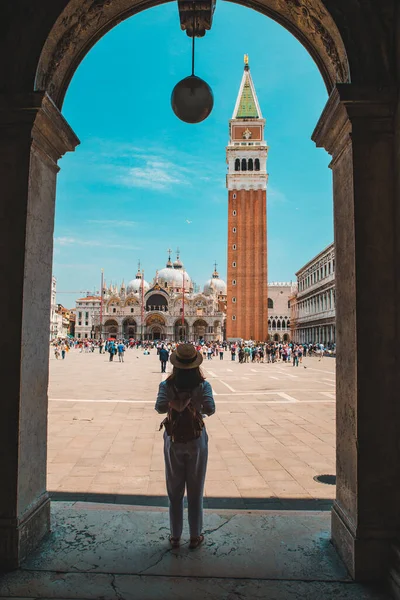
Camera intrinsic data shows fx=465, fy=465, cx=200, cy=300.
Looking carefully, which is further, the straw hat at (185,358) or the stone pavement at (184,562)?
the straw hat at (185,358)

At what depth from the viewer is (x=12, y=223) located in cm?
319

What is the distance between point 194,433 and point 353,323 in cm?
127

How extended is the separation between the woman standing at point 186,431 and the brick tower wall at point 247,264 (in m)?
65.0

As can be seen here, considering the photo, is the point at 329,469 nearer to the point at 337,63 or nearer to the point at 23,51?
the point at 337,63

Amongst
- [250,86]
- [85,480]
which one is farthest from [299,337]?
[85,480]

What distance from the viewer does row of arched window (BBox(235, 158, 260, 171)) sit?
235 ft

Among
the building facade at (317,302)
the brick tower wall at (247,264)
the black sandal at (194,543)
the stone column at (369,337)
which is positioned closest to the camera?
the stone column at (369,337)

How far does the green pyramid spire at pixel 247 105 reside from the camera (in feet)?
242

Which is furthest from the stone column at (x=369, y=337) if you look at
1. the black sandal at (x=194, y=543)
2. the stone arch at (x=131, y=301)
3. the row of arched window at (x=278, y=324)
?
the row of arched window at (x=278, y=324)

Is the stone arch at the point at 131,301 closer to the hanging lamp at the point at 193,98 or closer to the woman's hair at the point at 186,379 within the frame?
the hanging lamp at the point at 193,98

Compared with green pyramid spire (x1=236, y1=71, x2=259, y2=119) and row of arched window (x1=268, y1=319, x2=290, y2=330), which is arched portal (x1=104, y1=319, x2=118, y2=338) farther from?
green pyramid spire (x1=236, y1=71, x2=259, y2=119)

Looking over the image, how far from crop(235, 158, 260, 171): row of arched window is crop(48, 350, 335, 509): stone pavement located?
64.0 metres

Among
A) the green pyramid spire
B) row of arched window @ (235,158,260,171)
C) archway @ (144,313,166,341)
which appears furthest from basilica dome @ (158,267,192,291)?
the green pyramid spire

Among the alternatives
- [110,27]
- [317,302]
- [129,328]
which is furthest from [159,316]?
[110,27]
